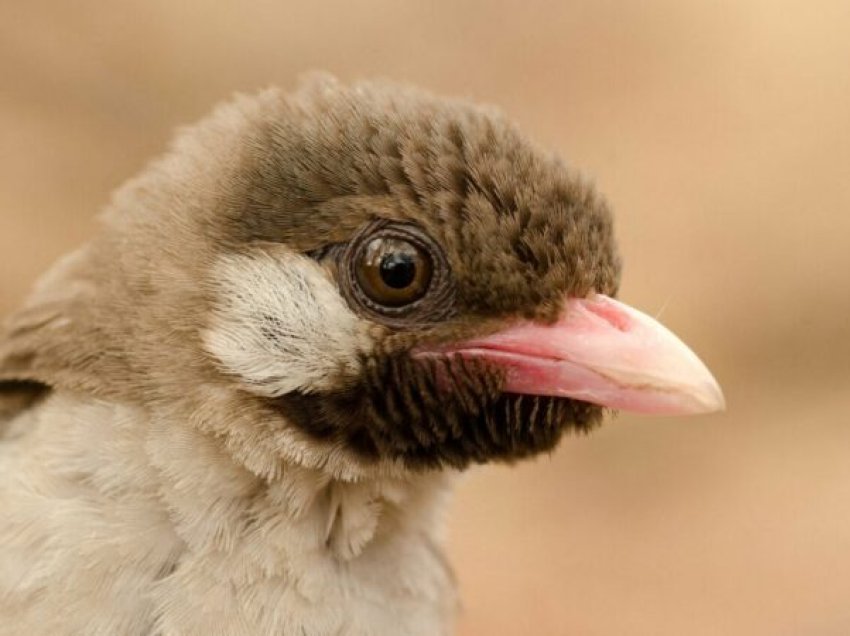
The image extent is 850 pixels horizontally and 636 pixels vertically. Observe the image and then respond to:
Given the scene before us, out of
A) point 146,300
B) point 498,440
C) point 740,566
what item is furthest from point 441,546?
point 740,566

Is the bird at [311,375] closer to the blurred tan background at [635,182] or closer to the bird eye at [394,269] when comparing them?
the bird eye at [394,269]

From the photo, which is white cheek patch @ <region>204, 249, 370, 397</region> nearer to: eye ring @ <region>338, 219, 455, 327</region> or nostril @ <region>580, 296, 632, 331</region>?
eye ring @ <region>338, 219, 455, 327</region>

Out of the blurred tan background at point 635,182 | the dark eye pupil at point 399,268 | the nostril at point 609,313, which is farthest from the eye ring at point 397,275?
the blurred tan background at point 635,182

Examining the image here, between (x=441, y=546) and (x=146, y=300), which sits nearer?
(x=146, y=300)

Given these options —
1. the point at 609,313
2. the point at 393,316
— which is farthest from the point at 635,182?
the point at 393,316

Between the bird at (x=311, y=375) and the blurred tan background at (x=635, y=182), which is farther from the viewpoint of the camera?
the blurred tan background at (x=635, y=182)

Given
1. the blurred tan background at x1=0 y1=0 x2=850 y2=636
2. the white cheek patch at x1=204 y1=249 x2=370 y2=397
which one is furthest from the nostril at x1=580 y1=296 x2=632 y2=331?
the blurred tan background at x1=0 y1=0 x2=850 y2=636

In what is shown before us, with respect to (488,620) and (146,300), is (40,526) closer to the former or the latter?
(146,300)

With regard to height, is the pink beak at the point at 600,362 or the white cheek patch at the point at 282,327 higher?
the white cheek patch at the point at 282,327
